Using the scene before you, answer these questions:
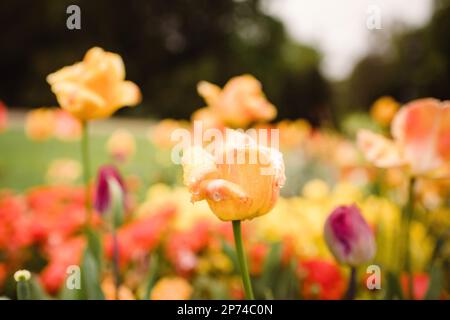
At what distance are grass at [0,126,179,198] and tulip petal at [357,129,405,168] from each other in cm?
150

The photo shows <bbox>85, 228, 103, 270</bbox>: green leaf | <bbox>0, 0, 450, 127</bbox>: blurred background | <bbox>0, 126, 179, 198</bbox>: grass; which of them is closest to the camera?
<bbox>85, 228, 103, 270</bbox>: green leaf

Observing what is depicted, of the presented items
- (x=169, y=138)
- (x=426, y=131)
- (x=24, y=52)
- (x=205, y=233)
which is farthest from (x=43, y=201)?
(x=24, y=52)

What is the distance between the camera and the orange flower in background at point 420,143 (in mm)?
685

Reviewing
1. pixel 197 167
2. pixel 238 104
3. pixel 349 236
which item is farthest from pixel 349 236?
pixel 238 104

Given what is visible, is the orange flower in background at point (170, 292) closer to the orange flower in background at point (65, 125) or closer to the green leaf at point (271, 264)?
the green leaf at point (271, 264)

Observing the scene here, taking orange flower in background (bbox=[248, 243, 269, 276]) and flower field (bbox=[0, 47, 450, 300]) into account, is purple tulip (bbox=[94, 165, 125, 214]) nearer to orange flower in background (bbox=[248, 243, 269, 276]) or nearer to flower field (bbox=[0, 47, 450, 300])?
flower field (bbox=[0, 47, 450, 300])

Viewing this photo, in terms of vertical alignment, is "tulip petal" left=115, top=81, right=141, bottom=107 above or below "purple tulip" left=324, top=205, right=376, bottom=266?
above

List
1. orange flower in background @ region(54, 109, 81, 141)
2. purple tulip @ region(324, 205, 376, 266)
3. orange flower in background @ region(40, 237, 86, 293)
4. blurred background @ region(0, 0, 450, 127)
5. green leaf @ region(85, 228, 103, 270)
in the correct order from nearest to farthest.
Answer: purple tulip @ region(324, 205, 376, 266) → green leaf @ region(85, 228, 103, 270) → orange flower in background @ region(40, 237, 86, 293) → orange flower in background @ region(54, 109, 81, 141) → blurred background @ region(0, 0, 450, 127)

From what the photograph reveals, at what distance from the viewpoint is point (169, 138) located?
202 cm

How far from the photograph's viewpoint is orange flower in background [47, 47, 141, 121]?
0.71 meters

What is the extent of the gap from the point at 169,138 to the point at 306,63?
921 centimetres

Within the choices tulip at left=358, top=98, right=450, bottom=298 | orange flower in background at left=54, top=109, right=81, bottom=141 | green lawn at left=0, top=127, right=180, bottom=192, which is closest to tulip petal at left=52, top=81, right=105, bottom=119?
tulip at left=358, top=98, right=450, bottom=298
